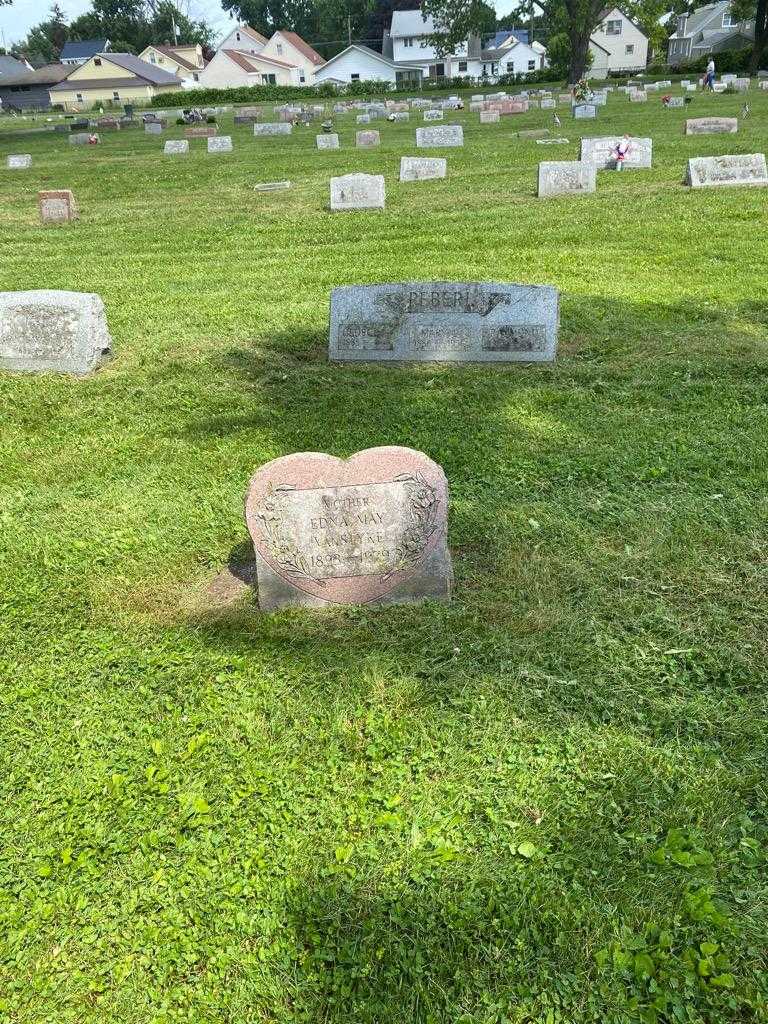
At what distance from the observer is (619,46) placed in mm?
77375

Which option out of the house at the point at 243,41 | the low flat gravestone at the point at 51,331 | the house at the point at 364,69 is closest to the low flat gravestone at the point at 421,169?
the low flat gravestone at the point at 51,331

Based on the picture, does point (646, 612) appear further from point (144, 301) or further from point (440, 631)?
point (144, 301)

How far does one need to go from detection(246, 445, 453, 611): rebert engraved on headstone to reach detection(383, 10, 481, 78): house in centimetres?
8484

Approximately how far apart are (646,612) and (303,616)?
1.81m

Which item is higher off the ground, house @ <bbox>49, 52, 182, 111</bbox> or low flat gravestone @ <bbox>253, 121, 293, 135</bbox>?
house @ <bbox>49, 52, 182, 111</bbox>

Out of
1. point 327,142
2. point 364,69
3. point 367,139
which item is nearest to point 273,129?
point 327,142

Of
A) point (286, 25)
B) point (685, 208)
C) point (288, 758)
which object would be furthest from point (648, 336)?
point (286, 25)

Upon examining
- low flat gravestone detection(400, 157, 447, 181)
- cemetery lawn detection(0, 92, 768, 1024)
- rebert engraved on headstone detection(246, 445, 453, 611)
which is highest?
low flat gravestone detection(400, 157, 447, 181)

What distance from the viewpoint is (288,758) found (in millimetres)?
3342

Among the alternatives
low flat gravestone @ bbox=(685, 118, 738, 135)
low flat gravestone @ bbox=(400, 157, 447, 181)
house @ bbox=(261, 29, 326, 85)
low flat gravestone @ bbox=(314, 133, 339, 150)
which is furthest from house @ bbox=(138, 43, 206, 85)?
low flat gravestone @ bbox=(400, 157, 447, 181)

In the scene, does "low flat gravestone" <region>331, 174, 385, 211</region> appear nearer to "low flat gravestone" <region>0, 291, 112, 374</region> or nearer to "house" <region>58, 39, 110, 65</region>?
"low flat gravestone" <region>0, 291, 112, 374</region>

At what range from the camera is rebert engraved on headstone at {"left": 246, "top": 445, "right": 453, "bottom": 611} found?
394 centimetres

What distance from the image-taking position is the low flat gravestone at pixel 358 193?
14305 mm

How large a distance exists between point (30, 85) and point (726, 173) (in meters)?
93.3
